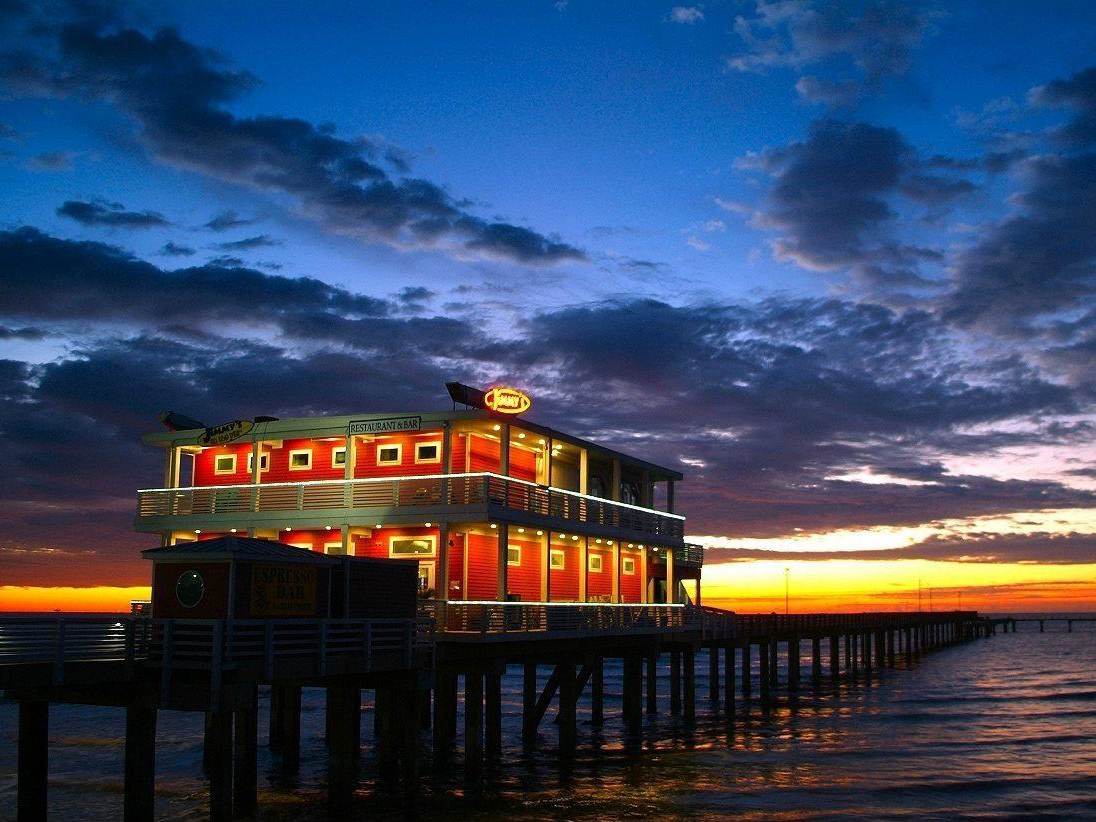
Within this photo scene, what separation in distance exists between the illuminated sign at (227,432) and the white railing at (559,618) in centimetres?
990

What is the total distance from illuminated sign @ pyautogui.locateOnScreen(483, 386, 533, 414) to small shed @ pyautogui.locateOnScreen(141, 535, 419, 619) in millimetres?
9957

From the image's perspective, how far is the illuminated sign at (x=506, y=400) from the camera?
33.2 metres

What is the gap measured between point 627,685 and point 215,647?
27848mm

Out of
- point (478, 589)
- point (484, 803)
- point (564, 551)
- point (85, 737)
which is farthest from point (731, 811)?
point (85, 737)

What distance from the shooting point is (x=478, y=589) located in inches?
1341

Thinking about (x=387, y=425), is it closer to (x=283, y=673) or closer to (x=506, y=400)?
(x=506, y=400)

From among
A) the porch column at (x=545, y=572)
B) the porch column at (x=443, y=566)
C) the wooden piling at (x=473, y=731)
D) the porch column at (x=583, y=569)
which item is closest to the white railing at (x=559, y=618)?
the porch column at (x=443, y=566)

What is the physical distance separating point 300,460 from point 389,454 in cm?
362

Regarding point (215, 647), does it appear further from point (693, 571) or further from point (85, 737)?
point (85, 737)

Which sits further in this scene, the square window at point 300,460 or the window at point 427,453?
the square window at point 300,460

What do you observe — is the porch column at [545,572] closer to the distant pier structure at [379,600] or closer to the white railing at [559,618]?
the distant pier structure at [379,600]

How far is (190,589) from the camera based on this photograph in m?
21.4

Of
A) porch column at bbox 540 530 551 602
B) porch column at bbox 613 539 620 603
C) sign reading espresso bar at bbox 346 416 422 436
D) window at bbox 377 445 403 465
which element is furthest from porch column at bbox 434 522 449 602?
porch column at bbox 613 539 620 603

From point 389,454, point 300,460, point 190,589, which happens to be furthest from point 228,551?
point 300,460
